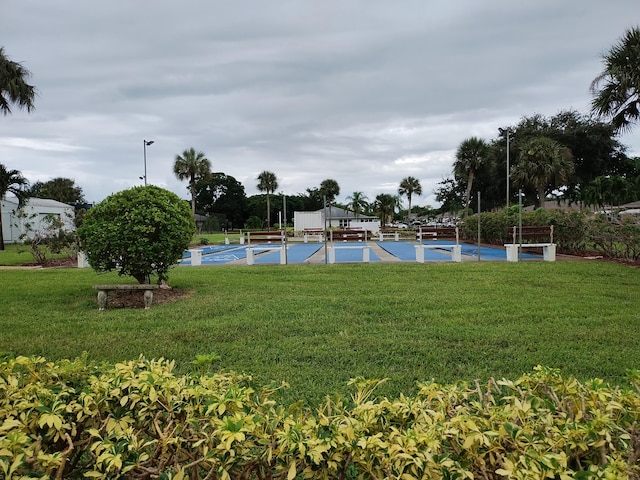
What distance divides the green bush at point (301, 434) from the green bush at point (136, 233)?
568 cm

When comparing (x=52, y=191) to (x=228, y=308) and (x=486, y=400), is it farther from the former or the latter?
(x=486, y=400)

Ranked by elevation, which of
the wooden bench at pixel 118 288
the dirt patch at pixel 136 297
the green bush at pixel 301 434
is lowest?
the dirt patch at pixel 136 297

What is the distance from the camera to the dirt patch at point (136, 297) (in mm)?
7352

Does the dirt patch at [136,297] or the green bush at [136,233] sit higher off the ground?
the green bush at [136,233]

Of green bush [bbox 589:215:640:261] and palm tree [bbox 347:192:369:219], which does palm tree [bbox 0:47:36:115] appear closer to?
green bush [bbox 589:215:640:261]

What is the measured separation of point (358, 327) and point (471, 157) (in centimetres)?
4029

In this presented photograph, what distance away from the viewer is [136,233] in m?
7.45

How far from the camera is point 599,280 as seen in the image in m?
9.26

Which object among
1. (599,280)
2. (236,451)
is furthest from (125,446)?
(599,280)

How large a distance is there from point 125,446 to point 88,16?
31.2ft

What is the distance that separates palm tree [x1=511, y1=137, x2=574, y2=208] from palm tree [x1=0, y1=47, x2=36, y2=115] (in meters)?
31.5

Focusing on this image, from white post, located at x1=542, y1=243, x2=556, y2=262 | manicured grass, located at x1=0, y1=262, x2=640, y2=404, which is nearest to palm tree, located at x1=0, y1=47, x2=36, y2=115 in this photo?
manicured grass, located at x1=0, y1=262, x2=640, y2=404

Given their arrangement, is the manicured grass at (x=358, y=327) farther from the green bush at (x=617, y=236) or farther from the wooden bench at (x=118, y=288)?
the green bush at (x=617, y=236)

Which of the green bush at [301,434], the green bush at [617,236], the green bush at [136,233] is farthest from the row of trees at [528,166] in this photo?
the green bush at [301,434]
